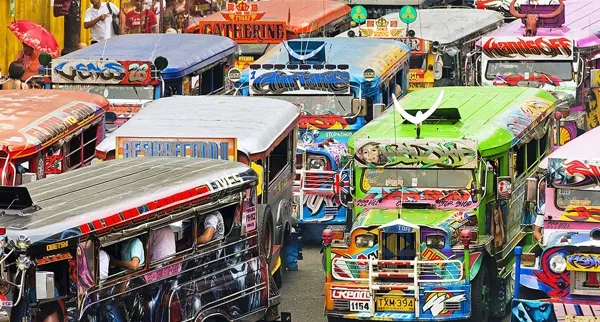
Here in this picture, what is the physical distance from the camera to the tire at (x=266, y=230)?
2027cm

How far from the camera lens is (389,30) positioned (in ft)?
104

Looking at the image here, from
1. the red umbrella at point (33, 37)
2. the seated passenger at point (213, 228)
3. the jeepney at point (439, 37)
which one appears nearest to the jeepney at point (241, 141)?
the seated passenger at point (213, 228)

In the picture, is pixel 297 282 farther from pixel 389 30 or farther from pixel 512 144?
pixel 389 30

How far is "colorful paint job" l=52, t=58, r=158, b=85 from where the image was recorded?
2538 cm

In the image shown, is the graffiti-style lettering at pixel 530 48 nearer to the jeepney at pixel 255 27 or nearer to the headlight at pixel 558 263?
the jeepney at pixel 255 27

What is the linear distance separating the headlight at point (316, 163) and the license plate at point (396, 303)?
19.4 feet

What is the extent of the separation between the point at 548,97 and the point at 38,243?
10948mm

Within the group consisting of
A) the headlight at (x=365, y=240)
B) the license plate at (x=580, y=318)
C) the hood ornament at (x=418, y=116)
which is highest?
the hood ornament at (x=418, y=116)

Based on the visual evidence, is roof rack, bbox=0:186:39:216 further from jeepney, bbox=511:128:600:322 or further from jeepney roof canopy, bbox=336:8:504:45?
jeepney roof canopy, bbox=336:8:504:45

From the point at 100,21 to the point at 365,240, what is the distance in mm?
14268

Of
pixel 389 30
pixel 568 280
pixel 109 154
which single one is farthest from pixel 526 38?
pixel 568 280

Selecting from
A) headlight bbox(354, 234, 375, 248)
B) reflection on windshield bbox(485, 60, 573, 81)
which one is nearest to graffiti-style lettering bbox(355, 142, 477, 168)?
headlight bbox(354, 234, 375, 248)

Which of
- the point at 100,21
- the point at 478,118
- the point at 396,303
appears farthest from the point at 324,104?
the point at 100,21

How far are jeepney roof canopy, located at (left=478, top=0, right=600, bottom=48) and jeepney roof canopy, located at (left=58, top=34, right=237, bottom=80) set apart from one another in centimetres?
487
